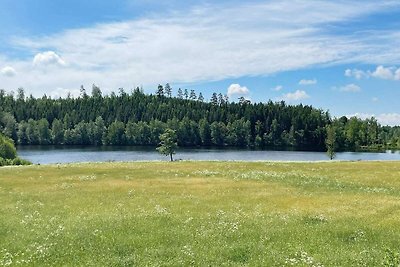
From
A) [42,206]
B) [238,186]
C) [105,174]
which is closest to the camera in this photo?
[42,206]

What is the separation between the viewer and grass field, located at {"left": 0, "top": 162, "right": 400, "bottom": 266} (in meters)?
19.5

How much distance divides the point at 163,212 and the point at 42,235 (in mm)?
8081

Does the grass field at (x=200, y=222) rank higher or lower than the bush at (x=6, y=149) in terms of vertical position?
lower

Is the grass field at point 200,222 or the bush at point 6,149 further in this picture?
the bush at point 6,149

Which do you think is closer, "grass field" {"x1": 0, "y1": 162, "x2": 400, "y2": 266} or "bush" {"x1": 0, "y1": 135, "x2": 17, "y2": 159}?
"grass field" {"x1": 0, "y1": 162, "x2": 400, "y2": 266}

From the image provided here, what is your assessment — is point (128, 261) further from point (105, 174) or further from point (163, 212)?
point (105, 174)

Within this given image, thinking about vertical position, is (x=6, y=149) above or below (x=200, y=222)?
above

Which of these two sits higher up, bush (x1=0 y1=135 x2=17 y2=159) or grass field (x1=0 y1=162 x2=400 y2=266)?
bush (x1=0 y1=135 x2=17 y2=159)

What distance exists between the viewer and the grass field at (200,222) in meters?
19.5

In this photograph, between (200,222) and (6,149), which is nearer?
(200,222)

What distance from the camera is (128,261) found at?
62.5ft

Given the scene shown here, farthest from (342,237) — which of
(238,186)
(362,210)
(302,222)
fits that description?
(238,186)

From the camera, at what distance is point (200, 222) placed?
25969 millimetres

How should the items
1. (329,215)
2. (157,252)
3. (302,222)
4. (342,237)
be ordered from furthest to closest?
(329,215), (302,222), (342,237), (157,252)
